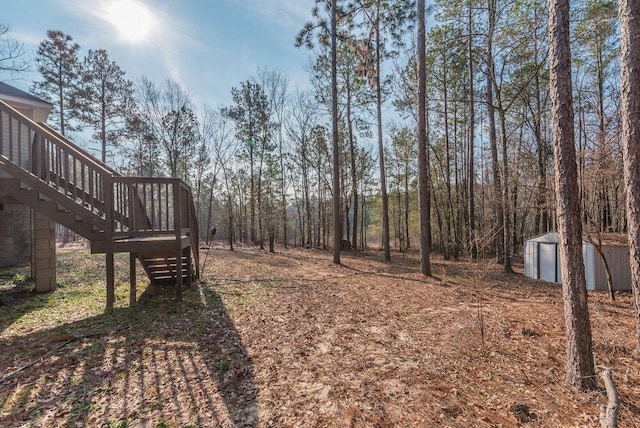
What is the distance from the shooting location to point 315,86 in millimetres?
15891

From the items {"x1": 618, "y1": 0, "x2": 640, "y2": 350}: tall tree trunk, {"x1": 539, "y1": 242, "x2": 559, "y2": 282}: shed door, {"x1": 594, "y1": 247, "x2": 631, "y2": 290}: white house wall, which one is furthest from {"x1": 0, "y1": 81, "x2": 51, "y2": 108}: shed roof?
{"x1": 594, "y1": 247, "x2": 631, "y2": 290}: white house wall

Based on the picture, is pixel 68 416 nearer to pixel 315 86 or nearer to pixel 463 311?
pixel 463 311

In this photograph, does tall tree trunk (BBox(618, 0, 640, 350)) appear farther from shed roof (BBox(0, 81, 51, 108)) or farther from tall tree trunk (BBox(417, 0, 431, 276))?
shed roof (BBox(0, 81, 51, 108))

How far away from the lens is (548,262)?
10.0 m

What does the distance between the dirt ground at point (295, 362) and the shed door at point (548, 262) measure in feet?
13.3

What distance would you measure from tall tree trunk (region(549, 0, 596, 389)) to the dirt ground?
305 millimetres

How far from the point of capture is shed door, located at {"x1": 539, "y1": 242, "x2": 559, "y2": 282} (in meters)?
9.71

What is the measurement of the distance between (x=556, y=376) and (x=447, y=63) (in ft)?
48.0

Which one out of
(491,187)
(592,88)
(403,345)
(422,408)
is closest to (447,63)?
(592,88)

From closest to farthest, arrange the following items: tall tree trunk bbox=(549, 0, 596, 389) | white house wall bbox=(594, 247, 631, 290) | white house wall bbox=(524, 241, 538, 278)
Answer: tall tree trunk bbox=(549, 0, 596, 389), white house wall bbox=(594, 247, 631, 290), white house wall bbox=(524, 241, 538, 278)

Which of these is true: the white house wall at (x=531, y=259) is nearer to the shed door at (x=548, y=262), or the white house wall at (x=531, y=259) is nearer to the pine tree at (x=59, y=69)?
the shed door at (x=548, y=262)

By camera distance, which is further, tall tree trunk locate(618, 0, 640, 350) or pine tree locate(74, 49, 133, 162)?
pine tree locate(74, 49, 133, 162)

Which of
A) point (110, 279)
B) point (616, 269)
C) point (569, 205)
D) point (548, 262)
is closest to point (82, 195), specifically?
point (110, 279)

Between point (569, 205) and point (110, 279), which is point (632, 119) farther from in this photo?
point (110, 279)
